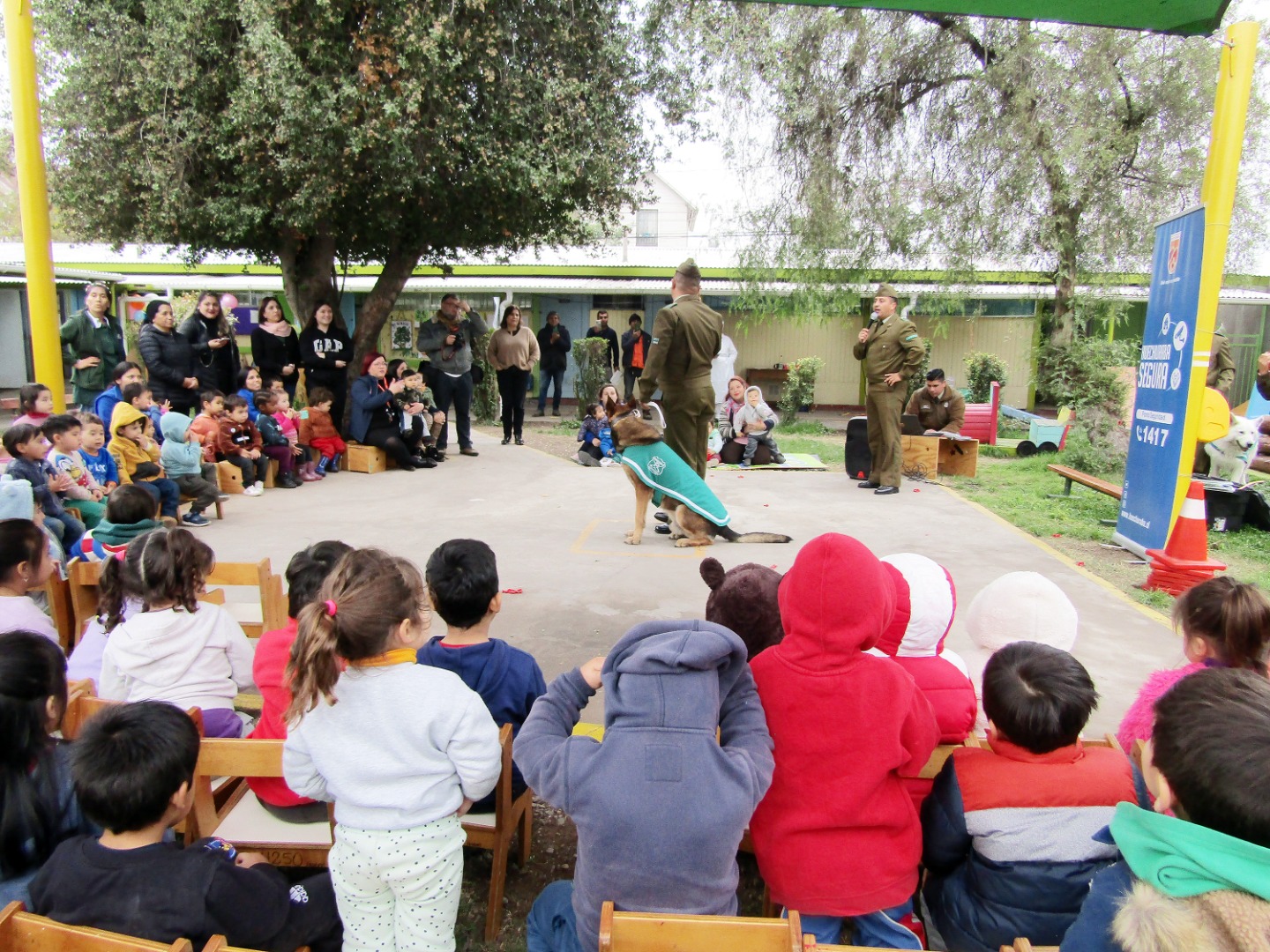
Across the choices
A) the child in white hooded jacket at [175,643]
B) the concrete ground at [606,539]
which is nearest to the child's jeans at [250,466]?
the concrete ground at [606,539]

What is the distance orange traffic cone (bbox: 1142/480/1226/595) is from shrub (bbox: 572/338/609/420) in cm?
1102

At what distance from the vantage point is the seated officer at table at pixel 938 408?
10.7 m

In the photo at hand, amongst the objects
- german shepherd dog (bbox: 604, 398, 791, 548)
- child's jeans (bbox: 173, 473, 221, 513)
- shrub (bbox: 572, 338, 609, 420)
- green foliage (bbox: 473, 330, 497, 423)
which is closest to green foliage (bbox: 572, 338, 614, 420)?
shrub (bbox: 572, 338, 609, 420)

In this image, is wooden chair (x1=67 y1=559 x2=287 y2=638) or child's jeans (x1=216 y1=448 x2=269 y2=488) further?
child's jeans (x1=216 y1=448 x2=269 y2=488)

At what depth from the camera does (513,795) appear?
2.64 metres

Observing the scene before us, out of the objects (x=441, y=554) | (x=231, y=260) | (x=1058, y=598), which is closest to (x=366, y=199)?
(x=441, y=554)

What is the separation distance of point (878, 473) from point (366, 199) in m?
6.43

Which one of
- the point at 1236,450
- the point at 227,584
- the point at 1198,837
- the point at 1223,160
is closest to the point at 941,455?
the point at 1236,450

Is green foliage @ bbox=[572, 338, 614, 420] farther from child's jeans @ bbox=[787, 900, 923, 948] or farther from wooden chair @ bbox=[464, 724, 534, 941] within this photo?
child's jeans @ bbox=[787, 900, 923, 948]

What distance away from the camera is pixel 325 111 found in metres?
8.33

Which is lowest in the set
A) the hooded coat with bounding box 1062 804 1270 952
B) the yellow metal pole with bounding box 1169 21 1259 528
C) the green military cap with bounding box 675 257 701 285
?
the hooded coat with bounding box 1062 804 1270 952

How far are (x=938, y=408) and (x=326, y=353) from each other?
24.4 feet

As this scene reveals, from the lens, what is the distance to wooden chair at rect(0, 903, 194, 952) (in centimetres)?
150

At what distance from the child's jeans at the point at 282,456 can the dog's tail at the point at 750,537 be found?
4.86m
